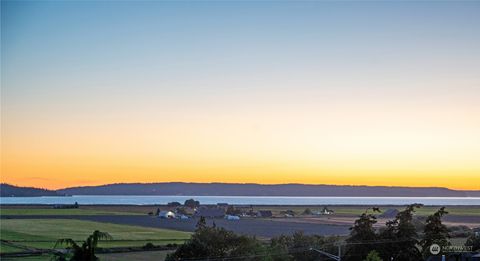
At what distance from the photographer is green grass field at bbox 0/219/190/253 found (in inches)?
2985

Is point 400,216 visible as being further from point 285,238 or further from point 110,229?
point 110,229

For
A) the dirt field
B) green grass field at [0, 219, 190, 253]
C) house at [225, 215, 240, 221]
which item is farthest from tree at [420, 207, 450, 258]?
house at [225, 215, 240, 221]

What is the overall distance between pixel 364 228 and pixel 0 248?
122ft

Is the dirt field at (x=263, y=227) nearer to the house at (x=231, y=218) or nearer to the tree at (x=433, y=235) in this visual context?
the house at (x=231, y=218)

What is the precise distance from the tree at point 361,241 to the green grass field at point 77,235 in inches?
1254

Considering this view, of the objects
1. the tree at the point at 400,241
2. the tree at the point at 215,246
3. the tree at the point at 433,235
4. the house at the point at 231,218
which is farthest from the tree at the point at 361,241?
the house at the point at 231,218

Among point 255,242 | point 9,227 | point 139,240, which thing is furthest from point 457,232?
point 9,227

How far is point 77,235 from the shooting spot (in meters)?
89.4

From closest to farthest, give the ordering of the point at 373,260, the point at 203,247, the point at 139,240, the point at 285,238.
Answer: the point at 373,260 → the point at 203,247 → the point at 285,238 → the point at 139,240

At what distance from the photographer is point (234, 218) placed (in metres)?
144

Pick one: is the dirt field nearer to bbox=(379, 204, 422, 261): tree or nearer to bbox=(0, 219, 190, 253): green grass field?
bbox=(0, 219, 190, 253): green grass field

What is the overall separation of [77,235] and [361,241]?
50314 millimetres

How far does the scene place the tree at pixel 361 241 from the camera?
48.8m

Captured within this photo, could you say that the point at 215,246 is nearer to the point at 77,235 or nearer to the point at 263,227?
the point at 77,235
